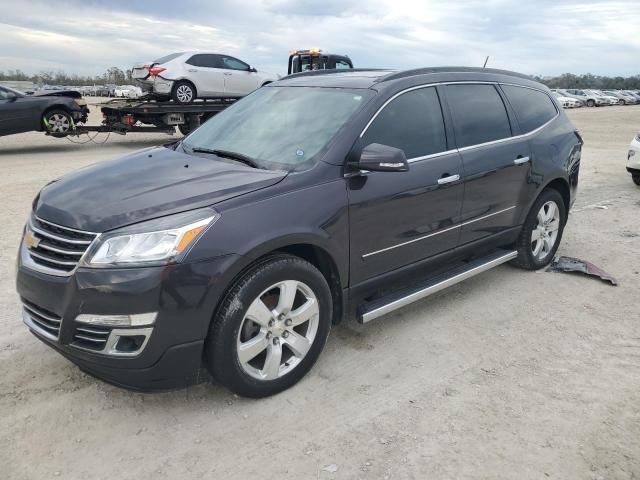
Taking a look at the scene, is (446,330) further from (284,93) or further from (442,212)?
(284,93)

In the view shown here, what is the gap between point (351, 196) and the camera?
3.27 metres

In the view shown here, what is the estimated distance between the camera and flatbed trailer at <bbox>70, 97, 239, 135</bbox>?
43.7ft

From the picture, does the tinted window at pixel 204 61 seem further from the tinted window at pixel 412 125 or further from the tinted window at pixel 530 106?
the tinted window at pixel 412 125

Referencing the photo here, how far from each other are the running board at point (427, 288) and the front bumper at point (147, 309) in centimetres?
115

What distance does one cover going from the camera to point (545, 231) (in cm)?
513

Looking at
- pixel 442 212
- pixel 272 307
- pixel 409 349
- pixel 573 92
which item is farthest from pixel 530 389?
pixel 573 92

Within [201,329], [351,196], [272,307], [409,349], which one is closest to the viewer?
[201,329]

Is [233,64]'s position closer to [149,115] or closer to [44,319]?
[149,115]

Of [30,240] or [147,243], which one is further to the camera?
[30,240]

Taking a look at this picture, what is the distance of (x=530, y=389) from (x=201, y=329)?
1969 mm

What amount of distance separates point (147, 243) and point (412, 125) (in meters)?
2.06

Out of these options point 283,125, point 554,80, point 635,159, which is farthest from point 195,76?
point 554,80

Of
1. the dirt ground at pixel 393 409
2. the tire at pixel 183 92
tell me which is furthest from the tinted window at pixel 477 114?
the tire at pixel 183 92

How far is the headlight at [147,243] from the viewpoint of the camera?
2574 mm
